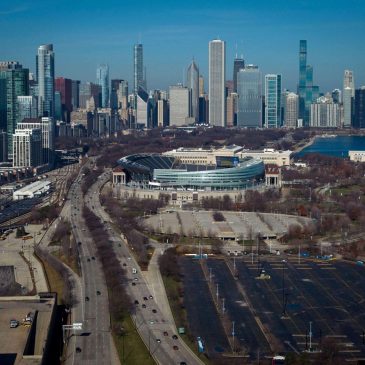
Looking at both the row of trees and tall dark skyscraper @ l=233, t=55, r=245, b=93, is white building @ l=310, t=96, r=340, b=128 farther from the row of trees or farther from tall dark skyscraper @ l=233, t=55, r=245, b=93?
the row of trees

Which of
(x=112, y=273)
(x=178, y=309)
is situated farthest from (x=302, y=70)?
(x=178, y=309)

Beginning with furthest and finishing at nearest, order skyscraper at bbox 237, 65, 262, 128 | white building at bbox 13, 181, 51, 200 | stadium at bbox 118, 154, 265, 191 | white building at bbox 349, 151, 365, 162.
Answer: skyscraper at bbox 237, 65, 262, 128 → white building at bbox 349, 151, 365, 162 → stadium at bbox 118, 154, 265, 191 → white building at bbox 13, 181, 51, 200

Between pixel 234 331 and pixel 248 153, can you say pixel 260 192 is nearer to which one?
pixel 248 153

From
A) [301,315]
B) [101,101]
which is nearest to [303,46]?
[101,101]

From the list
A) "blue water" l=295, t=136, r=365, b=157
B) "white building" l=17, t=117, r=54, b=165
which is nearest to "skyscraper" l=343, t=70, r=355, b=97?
"blue water" l=295, t=136, r=365, b=157

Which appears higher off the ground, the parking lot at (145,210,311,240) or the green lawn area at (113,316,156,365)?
the parking lot at (145,210,311,240)

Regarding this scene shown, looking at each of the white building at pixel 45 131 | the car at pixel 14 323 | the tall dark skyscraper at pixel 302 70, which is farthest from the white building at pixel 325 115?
the car at pixel 14 323
